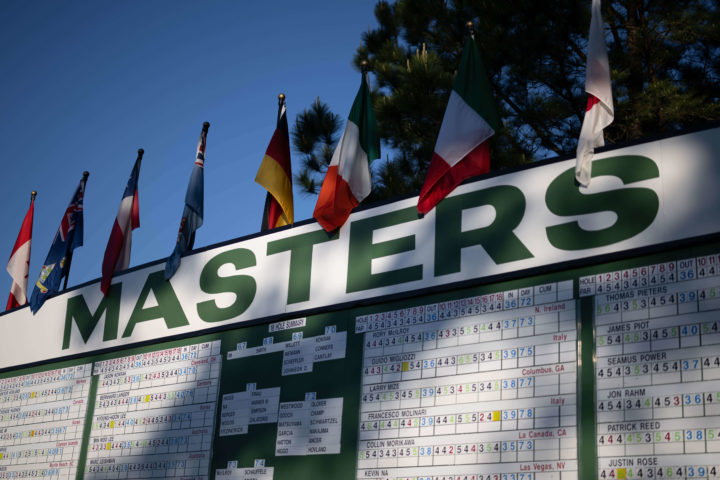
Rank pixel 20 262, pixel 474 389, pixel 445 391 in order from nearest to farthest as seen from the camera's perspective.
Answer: pixel 474 389 → pixel 445 391 → pixel 20 262

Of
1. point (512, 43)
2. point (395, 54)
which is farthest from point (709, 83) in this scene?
point (395, 54)

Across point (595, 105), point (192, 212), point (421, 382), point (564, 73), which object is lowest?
point (421, 382)

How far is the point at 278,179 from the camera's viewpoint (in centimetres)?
655

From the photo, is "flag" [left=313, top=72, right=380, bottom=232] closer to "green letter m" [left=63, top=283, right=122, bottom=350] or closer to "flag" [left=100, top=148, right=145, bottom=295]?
"green letter m" [left=63, top=283, right=122, bottom=350]

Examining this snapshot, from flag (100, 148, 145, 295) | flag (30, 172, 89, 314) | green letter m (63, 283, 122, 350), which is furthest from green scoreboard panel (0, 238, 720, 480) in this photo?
flag (30, 172, 89, 314)

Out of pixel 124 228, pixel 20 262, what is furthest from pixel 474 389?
pixel 20 262

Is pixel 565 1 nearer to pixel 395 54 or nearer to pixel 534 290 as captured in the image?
pixel 395 54

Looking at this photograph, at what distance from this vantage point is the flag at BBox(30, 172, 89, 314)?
7371 mm

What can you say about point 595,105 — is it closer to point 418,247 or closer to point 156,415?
point 418,247

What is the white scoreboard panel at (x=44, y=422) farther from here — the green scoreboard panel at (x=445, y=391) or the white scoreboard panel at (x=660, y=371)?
the white scoreboard panel at (x=660, y=371)

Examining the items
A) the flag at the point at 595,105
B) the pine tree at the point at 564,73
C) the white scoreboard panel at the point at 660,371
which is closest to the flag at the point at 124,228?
the pine tree at the point at 564,73

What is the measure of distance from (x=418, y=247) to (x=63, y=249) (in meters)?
4.14

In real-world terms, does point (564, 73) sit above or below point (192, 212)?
above

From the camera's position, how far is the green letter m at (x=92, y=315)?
21.4 feet
